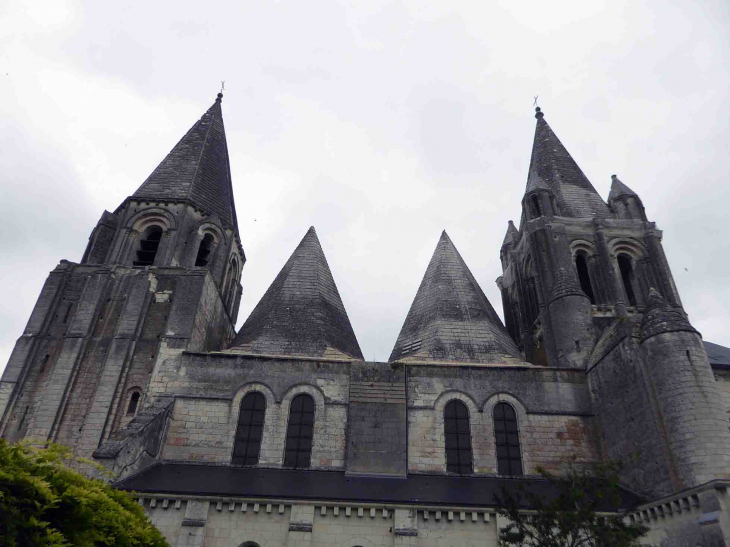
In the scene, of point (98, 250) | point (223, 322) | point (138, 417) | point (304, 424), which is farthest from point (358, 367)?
point (98, 250)

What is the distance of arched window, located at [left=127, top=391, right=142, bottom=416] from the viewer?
16.4 meters

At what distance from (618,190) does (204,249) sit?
19.3 metres

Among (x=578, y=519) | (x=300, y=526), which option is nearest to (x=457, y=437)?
(x=300, y=526)

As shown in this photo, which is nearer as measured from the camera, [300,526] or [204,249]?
[300,526]

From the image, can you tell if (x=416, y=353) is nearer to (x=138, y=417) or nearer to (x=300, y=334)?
(x=300, y=334)

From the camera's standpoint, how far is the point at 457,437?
16.0 metres

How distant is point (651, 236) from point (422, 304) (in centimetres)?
1072

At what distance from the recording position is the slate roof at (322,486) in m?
13.1

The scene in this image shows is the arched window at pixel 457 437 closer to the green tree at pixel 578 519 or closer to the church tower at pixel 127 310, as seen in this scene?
the green tree at pixel 578 519

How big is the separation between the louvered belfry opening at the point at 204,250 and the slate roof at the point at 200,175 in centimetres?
110

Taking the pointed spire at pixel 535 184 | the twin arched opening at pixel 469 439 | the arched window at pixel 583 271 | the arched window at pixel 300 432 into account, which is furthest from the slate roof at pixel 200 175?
the arched window at pixel 583 271

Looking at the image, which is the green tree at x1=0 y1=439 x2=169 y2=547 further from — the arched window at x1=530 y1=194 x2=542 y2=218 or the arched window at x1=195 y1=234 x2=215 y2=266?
the arched window at x1=530 y1=194 x2=542 y2=218

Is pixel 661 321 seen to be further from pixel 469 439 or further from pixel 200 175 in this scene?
pixel 200 175

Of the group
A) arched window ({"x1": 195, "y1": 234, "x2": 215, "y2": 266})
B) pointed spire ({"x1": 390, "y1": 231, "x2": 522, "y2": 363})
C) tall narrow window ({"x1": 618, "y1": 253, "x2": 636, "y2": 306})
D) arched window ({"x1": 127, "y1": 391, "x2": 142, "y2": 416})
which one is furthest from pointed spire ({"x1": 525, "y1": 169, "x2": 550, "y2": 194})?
arched window ({"x1": 127, "y1": 391, "x2": 142, "y2": 416})
